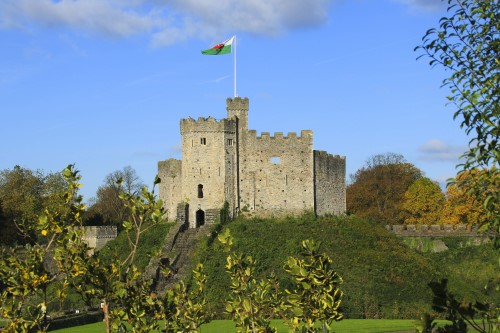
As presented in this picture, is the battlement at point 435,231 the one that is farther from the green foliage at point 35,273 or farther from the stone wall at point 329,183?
the green foliage at point 35,273

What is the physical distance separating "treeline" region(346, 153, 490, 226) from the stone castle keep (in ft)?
91.5

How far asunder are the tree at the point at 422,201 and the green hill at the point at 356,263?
27.9 m

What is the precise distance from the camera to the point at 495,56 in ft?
44.0

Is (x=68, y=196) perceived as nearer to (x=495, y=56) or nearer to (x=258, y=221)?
(x=495, y=56)

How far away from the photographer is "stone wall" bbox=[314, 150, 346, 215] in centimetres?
5425

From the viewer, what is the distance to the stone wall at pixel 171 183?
179 feet

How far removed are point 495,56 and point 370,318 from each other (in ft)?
97.1

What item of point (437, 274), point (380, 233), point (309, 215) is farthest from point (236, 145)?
point (437, 274)

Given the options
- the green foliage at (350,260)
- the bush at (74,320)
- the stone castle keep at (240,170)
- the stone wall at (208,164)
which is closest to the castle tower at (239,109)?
the stone castle keep at (240,170)

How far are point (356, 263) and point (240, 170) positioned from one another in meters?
10.7

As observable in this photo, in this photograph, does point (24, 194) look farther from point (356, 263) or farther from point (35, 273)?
point (35, 273)

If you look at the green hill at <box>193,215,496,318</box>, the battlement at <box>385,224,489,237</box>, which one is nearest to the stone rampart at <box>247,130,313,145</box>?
the green hill at <box>193,215,496,318</box>

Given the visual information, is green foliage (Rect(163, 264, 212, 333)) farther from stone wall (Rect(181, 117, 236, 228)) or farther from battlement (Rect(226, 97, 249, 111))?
battlement (Rect(226, 97, 249, 111))

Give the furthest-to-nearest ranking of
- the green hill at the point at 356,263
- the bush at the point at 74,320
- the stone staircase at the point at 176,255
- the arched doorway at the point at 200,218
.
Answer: the arched doorway at the point at 200,218 → the stone staircase at the point at 176,255 → the green hill at the point at 356,263 → the bush at the point at 74,320
